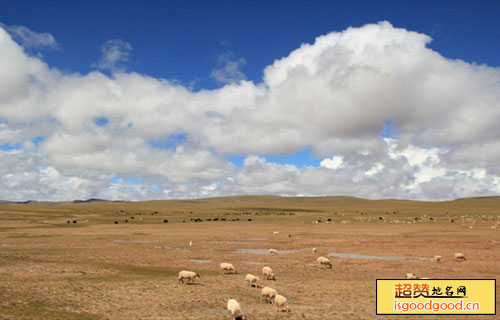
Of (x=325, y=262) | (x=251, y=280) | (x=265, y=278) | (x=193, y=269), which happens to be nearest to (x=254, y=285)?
(x=251, y=280)

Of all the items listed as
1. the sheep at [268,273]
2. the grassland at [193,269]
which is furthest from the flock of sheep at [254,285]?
the grassland at [193,269]

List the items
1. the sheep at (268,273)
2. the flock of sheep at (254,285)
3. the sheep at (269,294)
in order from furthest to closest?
the sheep at (268,273), the sheep at (269,294), the flock of sheep at (254,285)

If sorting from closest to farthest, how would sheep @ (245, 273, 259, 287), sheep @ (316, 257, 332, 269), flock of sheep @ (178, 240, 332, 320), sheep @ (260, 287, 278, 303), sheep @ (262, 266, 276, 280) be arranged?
flock of sheep @ (178, 240, 332, 320) → sheep @ (260, 287, 278, 303) → sheep @ (245, 273, 259, 287) → sheep @ (262, 266, 276, 280) → sheep @ (316, 257, 332, 269)

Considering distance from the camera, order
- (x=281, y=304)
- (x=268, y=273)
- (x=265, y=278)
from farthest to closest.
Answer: (x=265, y=278), (x=268, y=273), (x=281, y=304)

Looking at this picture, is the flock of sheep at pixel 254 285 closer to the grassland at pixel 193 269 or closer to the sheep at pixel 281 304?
the sheep at pixel 281 304

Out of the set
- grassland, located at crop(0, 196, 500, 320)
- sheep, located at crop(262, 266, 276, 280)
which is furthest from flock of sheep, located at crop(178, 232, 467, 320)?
grassland, located at crop(0, 196, 500, 320)

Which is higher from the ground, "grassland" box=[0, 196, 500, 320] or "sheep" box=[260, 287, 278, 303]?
"sheep" box=[260, 287, 278, 303]

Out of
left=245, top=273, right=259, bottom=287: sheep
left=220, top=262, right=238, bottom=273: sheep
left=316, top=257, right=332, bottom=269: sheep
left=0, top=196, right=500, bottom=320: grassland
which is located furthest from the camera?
left=316, top=257, right=332, bottom=269: sheep

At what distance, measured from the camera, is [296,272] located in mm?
30641

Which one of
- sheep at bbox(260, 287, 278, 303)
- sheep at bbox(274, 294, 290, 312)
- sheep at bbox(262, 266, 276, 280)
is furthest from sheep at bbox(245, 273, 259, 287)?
sheep at bbox(274, 294, 290, 312)

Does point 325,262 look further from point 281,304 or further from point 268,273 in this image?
point 281,304

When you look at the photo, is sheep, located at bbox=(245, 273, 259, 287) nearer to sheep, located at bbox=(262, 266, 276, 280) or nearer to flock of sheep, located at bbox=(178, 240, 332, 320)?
flock of sheep, located at bbox=(178, 240, 332, 320)

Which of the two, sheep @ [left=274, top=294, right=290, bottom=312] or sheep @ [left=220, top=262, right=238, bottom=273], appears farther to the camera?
sheep @ [left=220, top=262, right=238, bottom=273]

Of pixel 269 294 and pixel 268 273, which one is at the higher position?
pixel 269 294
